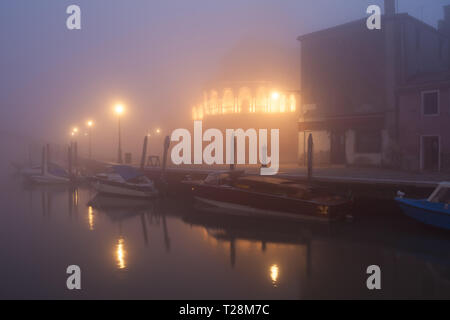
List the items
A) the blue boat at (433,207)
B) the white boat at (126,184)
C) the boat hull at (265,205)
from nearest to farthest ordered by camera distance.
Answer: the blue boat at (433,207), the boat hull at (265,205), the white boat at (126,184)

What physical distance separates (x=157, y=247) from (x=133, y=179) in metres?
12.5

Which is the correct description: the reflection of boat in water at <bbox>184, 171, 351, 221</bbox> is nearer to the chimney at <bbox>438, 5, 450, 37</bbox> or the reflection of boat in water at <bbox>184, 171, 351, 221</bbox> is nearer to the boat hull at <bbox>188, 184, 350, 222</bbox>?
the boat hull at <bbox>188, 184, 350, 222</bbox>

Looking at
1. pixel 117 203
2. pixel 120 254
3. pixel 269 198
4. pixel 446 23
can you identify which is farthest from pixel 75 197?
pixel 446 23

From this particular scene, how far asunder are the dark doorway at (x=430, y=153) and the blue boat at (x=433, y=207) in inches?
390

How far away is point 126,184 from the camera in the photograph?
27.9 m

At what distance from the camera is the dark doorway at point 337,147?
2939 centimetres

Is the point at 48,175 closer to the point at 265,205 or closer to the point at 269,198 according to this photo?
the point at 265,205

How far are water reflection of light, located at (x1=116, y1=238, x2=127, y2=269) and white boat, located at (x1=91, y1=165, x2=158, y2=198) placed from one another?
9675 mm

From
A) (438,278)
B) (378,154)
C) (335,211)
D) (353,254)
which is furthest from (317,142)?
(438,278)

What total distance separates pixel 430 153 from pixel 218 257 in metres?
17.5

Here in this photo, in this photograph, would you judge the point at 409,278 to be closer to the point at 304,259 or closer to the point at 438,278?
the point at 438,278

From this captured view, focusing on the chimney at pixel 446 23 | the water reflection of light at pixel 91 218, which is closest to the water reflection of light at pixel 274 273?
the water reflection of light at pixel 91 218

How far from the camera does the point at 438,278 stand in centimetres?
1206

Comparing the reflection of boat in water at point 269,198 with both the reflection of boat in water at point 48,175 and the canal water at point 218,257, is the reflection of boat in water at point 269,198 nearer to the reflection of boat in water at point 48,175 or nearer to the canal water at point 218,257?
the canal water at point 218,257
